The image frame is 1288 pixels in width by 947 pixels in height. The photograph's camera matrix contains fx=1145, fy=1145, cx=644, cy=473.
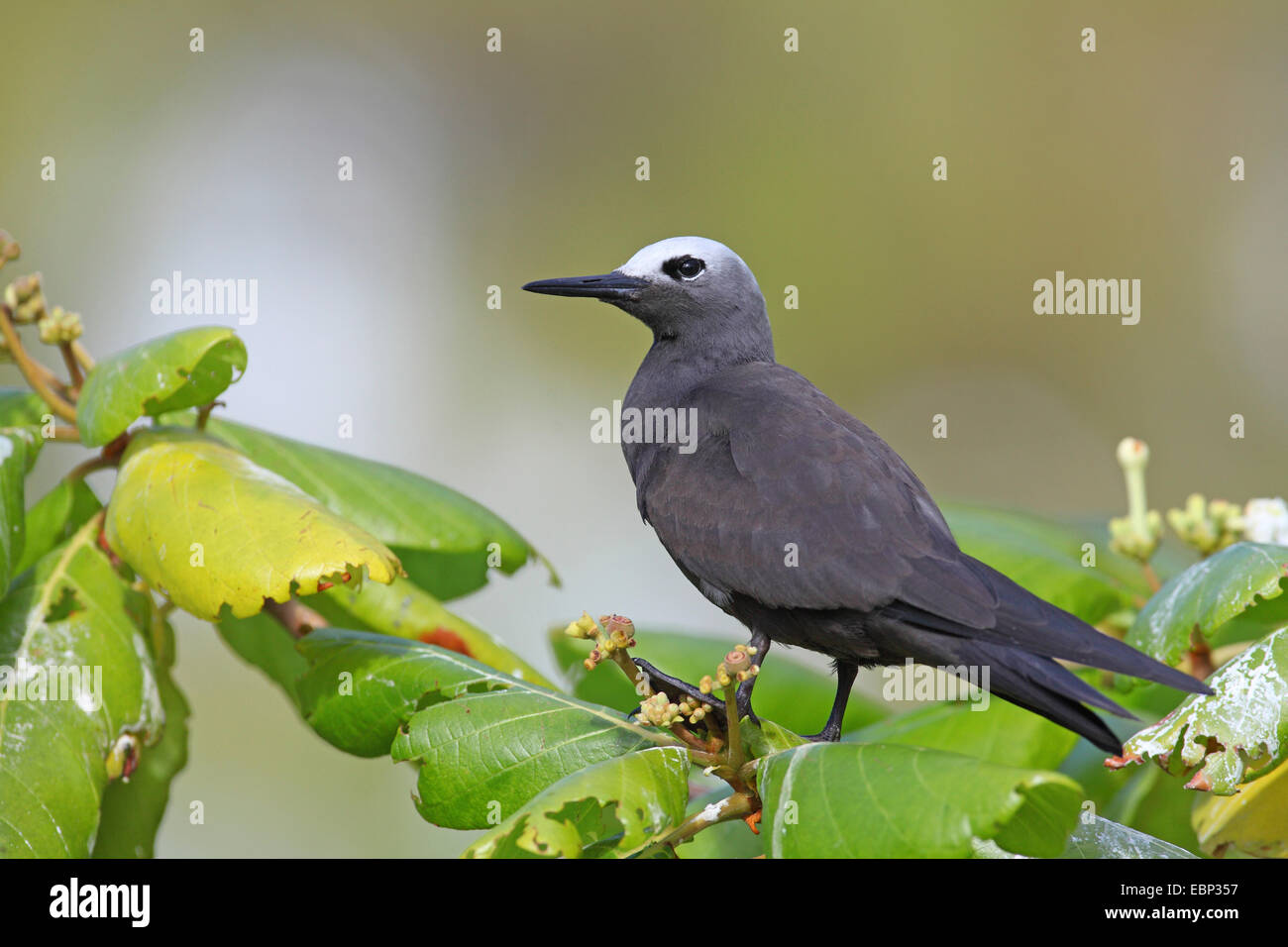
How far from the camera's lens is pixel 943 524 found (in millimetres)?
2102

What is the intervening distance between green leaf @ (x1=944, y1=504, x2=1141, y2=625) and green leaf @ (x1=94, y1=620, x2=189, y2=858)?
1.75 meters

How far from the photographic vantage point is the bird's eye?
2.76 m

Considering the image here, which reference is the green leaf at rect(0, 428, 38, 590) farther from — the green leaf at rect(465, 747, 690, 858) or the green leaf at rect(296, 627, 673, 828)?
the green leaf at rect(465, 747, 690, 858)

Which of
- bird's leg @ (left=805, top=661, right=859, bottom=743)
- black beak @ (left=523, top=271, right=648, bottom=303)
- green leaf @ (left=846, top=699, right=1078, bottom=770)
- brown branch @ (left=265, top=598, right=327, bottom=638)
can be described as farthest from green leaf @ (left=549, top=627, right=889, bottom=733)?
black beak @ (left=523, top=271, right=648, bottom=303)

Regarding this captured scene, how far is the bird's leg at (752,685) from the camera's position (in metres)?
1.89

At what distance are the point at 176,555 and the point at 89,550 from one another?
40 cm

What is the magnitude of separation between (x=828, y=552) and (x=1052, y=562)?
87 centimetres

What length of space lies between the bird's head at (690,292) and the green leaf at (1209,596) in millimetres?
1103

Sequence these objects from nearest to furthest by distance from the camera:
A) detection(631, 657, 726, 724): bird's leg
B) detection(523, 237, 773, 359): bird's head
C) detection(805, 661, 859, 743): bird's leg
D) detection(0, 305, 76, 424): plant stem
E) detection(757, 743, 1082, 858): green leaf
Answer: detection(757, 743, 1082, 858): green leaf < detection(631, 657, 726, 724): bird's leg < detection(0, 305, 76, 424): plant stem < detection(805, 661, 859, 743): bird's leg < detection(523, 237, 773, 359): bird's head

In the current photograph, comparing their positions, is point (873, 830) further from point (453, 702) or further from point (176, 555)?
point (176, 555)

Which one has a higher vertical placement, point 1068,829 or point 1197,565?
point 1197,565

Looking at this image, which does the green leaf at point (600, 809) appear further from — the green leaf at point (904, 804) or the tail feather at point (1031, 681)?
the tail feather at point (1031, 681)

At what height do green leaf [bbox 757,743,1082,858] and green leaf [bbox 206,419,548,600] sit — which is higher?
green leaf [bbox 206,419,548,600]
